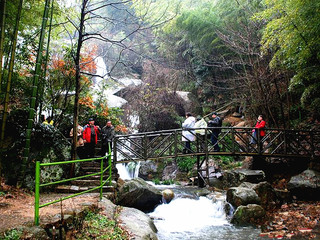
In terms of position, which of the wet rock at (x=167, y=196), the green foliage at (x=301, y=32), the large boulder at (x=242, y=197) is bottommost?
the wet rock at (x=167, y=196)

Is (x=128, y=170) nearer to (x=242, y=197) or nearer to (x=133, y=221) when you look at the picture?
(x=242, y=197)

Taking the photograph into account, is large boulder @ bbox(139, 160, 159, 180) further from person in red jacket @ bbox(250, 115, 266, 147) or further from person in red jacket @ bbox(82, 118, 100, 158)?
person in red jacket @ bbox(82, 118, 100, 158)

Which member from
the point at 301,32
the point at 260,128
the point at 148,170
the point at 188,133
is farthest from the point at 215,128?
the point at 148,170

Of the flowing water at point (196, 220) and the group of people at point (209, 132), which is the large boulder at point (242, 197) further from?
the group of people at point (209, 132)

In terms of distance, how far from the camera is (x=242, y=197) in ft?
25.4

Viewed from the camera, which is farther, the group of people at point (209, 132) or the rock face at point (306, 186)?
the group of people at point (209, 132)

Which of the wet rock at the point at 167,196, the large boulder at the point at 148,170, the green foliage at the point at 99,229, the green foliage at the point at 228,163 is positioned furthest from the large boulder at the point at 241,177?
the green foliage at the point at 99,229

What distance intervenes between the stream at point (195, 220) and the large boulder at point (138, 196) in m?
0.31

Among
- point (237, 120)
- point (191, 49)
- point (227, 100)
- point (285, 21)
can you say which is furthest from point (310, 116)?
point (191, 49)

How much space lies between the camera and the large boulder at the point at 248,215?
702 centimetres

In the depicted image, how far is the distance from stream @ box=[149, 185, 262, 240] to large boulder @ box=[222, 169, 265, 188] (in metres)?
1.79

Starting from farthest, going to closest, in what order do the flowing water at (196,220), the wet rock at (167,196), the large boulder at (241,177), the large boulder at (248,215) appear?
the large boulder at (241,177) → the wet rock at (167,196) → the large boulder at (248,215) → the flowing water at (196,220)

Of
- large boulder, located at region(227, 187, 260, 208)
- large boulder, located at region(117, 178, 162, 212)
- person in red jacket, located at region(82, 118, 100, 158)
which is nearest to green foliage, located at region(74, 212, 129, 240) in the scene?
large boulder, located at region(117, 178, 162, 212)

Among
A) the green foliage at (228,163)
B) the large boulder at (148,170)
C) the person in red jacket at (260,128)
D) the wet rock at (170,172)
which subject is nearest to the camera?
the person in red jacket at (260,128)
